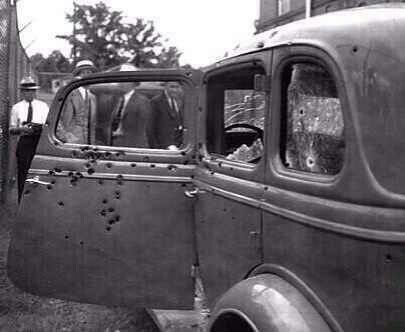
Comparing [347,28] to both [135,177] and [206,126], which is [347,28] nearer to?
[206,126]

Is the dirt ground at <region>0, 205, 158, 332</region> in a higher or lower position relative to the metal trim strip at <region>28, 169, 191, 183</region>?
lower

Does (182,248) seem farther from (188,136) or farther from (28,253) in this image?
(28,253)

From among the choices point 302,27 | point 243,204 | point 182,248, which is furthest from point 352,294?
point 182,248

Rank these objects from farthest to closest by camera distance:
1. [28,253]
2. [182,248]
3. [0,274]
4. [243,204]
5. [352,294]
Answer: [0,274]
[28,253]
[182,248]
[243,204]
[352,294]

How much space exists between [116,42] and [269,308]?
165ft

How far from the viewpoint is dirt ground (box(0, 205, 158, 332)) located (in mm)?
4328

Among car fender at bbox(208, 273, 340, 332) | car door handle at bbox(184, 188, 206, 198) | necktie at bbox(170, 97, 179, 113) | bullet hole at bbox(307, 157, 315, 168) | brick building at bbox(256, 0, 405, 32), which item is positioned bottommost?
car fender at bbox(208, 273, 340, 332)

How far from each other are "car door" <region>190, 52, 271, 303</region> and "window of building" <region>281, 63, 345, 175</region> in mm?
130

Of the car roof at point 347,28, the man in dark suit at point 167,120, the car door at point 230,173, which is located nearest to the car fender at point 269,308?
the car door at point 230,173

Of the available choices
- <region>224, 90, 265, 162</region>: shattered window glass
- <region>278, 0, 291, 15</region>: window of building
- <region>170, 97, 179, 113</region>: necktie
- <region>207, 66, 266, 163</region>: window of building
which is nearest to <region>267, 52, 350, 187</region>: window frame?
<region>224, 90, 265, 162</region>: shattered window glass

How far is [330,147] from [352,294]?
0.57 meters

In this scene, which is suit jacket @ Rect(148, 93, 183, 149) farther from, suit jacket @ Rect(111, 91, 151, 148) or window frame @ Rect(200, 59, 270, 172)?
window frame @ Rect(200, 59, 270, 172)

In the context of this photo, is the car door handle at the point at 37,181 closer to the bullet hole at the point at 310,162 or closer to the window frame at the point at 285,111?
the window frame at the point at 285,111

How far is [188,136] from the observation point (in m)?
3.41
